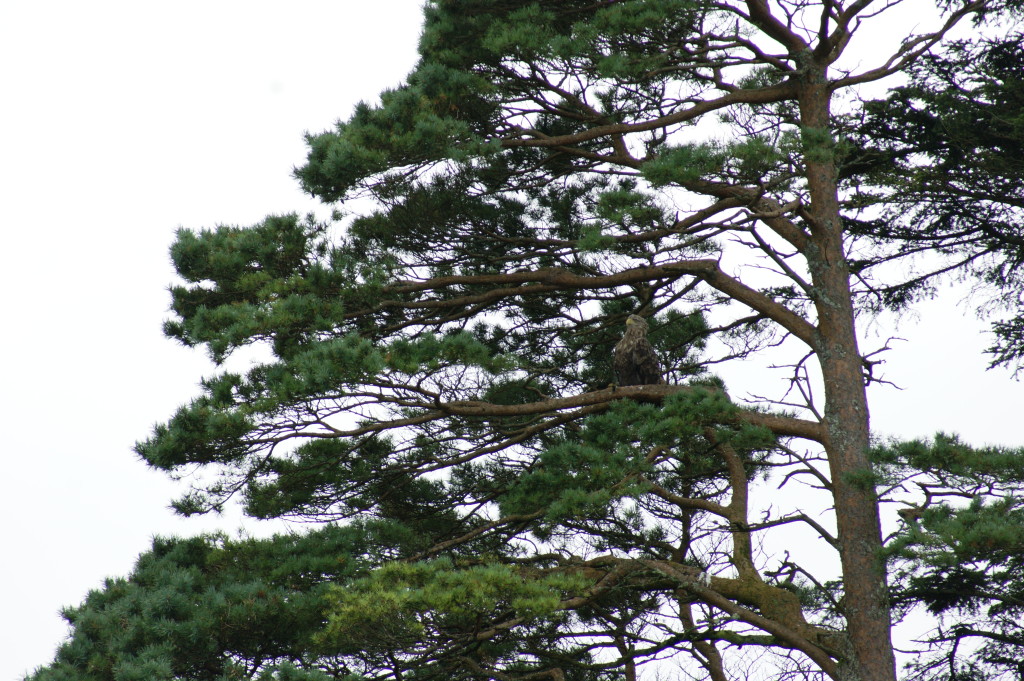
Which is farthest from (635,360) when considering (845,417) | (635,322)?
(845,417)

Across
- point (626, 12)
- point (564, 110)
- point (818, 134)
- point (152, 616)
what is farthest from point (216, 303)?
point (818, 134)

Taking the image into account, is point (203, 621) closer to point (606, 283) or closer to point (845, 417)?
point (606, 283)

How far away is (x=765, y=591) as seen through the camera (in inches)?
259

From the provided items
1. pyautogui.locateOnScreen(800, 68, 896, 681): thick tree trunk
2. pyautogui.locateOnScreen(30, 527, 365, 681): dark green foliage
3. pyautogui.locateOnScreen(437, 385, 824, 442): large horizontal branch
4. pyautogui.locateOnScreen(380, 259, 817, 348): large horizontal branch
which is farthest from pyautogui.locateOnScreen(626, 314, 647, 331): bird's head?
pyautogui.locateOnScreen(30, 527, 365, 681): dark green foliage

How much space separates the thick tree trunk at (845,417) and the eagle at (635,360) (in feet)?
3.78

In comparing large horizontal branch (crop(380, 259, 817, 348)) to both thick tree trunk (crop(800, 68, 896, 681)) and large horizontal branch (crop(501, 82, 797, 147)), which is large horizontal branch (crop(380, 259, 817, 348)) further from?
large horizontal branch (crop(501, 82, 797, 147))

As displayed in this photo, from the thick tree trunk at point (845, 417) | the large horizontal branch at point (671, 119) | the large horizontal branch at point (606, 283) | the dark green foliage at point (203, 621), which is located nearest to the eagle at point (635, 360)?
the large horizontal branch at point (606, 283)

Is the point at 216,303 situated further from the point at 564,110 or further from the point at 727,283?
the point at 727,283

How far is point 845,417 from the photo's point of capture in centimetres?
681

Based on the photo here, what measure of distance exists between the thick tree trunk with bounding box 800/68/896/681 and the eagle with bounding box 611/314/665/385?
115 centimetres

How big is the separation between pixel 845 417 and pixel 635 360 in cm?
146

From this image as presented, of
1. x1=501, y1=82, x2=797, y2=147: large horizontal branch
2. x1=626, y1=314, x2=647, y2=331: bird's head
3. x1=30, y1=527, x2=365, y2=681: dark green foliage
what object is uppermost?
x1=501, y1=82, x2=797, y2=147: large horizontal branch

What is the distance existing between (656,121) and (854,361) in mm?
2168

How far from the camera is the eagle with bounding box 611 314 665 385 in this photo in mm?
7215
